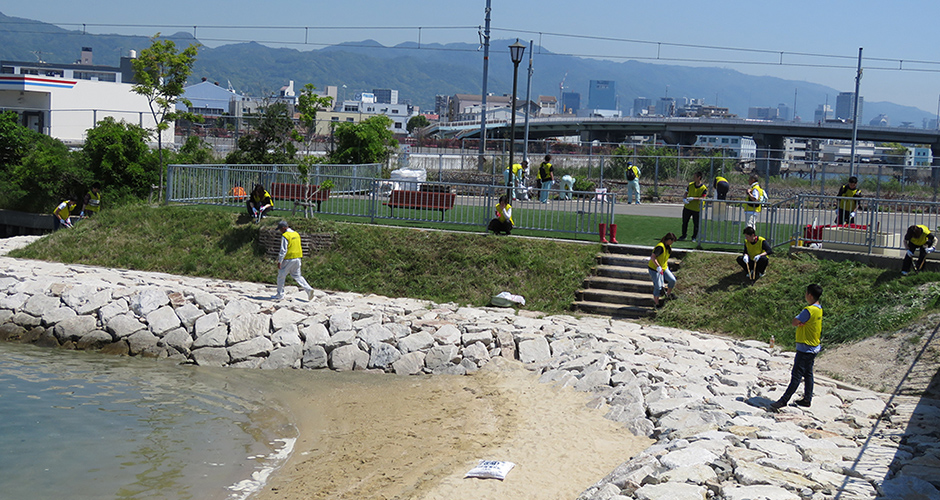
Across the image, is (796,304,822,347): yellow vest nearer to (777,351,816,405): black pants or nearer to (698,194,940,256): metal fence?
(777,351,816,405): black pants

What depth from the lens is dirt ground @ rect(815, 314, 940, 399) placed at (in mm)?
11836

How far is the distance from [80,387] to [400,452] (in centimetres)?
606

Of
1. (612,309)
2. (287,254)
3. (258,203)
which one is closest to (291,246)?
(287,254)

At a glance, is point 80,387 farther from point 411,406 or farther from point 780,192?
point 780,192

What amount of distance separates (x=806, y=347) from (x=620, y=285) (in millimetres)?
6601

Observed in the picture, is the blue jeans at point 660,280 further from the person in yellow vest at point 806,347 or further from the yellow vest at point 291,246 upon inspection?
the yellow vest at point 291,246

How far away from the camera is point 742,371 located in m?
12.9

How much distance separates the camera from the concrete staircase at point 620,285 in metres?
16.8

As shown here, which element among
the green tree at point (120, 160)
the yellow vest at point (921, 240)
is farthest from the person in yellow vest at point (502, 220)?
the green tree at point (120, 160)

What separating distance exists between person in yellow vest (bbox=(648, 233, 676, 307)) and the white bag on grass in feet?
24.8

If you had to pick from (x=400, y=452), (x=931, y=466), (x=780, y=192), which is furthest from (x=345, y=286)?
(x=780, y=192)

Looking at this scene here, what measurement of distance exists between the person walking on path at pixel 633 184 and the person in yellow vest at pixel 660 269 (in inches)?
495

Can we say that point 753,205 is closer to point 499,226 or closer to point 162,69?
point 499,226

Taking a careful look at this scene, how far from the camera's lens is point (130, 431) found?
37.9ft
